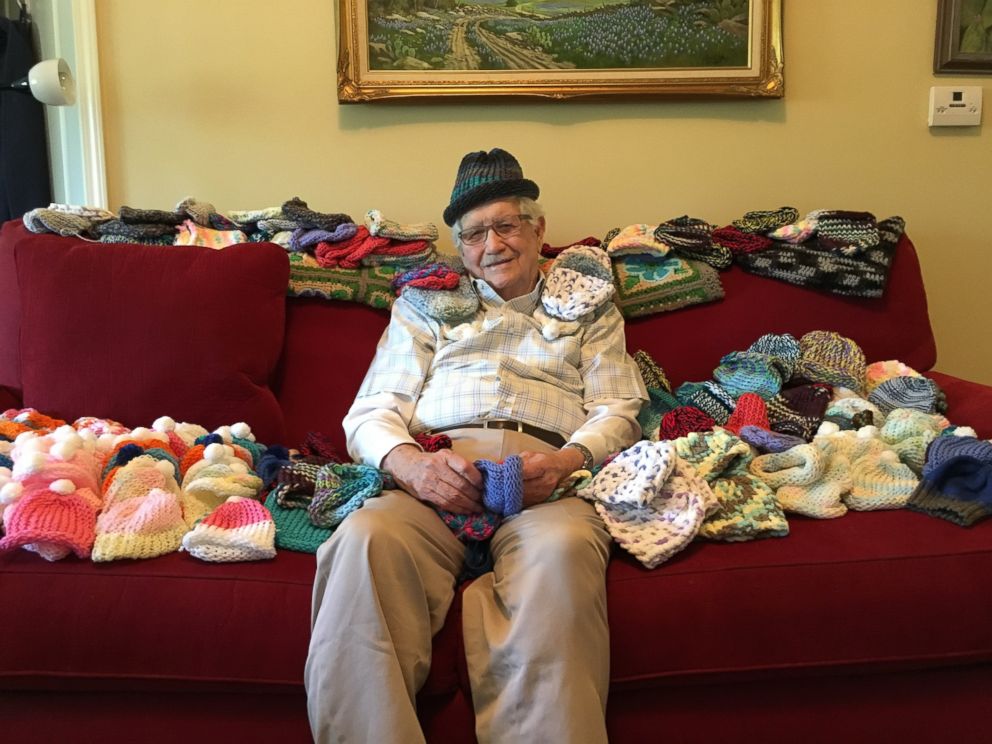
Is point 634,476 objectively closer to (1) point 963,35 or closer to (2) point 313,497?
(2) point 313,497

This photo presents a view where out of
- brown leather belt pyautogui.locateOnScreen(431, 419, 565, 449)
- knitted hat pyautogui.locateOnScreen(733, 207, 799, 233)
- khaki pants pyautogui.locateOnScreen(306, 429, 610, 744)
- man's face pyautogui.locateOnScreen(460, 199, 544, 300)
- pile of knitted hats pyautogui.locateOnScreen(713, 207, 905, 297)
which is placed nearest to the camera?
khaki pants pyautogui.locateOnScreen(306, 429, 610, 744)

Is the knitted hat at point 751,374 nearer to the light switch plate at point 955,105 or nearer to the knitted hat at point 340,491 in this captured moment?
the knitted hat at point 340,491

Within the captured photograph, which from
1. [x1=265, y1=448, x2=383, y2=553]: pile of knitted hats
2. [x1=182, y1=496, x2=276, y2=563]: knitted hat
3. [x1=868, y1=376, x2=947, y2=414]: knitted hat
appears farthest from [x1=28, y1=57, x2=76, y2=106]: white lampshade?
[x1=868, y1=376, x2=947, y2=414]: knitted hat

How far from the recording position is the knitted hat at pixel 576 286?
68.1 inches

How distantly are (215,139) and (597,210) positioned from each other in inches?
40.2

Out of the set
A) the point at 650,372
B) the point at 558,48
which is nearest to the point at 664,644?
the point at 650,372

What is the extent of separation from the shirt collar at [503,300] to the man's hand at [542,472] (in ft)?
1.35

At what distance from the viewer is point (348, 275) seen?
1896mm

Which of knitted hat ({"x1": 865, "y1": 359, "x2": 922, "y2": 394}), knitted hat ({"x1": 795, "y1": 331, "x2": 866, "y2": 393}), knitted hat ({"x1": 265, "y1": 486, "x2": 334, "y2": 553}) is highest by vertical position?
knitted hat ({"x1": 795, "y1": 331, "x2": 866, "y2": 393})

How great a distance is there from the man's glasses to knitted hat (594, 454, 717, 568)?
24.2 inches

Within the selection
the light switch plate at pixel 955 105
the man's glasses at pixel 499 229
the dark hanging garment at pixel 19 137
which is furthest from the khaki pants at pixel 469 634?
the light switch plate at pixel 955 105

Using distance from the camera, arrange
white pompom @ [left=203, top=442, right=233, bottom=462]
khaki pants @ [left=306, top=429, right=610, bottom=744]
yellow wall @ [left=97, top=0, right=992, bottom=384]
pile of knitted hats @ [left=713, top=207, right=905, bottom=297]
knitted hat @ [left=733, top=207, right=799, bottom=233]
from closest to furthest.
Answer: khaki pants @ [left=306, top=429, right=610, bottom=744], white pompom @ [left=203, top=442, right=233, bottom=462], pile of knitted hats @ [left=713, top=207, right=905, bottom=297], knitted hat @ [left=733, top=207, right=799, bottom=233], yellow wall @ [left=97, top=0, right=992, bottom=384]

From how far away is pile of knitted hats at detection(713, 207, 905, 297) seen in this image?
75.5 inches

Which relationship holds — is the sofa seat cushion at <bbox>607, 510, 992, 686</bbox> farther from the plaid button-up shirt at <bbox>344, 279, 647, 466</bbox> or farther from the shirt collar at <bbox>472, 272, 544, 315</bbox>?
the shirt collar at <bbox>472, 272, 544, 315</bbox>
